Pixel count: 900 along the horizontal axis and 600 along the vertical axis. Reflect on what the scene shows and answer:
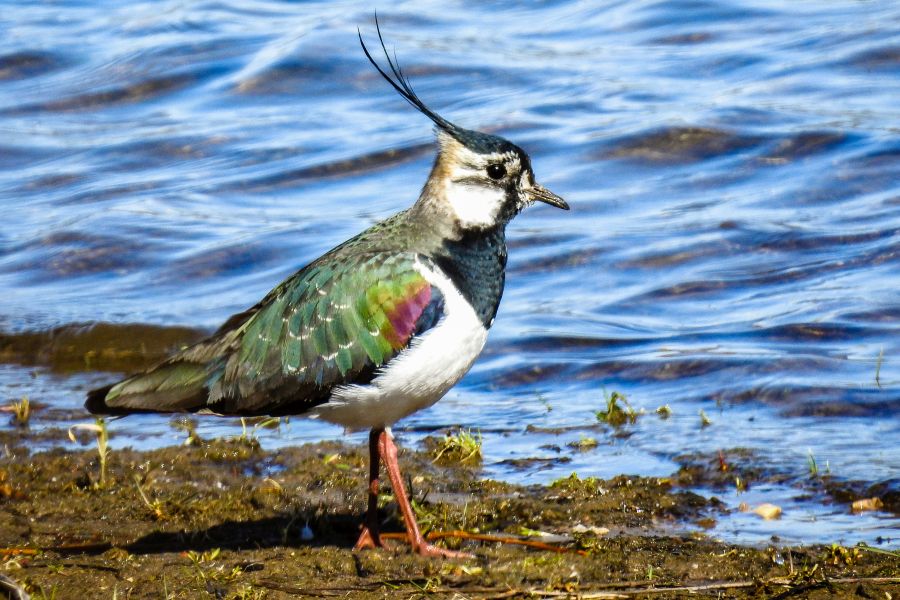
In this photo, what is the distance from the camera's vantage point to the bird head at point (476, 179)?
620cm

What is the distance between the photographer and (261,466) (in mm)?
6988

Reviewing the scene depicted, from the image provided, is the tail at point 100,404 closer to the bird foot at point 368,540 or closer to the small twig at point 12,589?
the bird foot at point 368,540

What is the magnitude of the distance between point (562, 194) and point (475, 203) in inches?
248

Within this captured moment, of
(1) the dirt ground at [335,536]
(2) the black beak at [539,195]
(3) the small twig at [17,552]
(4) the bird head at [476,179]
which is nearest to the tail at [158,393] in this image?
(1) the dirt ground at [335,536]

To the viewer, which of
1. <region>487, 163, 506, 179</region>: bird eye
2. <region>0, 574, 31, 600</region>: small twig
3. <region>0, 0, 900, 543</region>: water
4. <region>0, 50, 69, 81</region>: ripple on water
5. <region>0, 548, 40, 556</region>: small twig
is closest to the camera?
<region>0, 574, 31, 600</region>: small twig

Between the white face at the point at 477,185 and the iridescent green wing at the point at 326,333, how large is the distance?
453 mm

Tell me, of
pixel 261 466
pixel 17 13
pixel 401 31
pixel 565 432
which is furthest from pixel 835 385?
pixel 17 13

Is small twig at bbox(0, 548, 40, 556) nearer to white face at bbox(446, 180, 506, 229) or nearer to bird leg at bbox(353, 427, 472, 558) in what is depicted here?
bird leg at bbox(353, 427, 472, 558)

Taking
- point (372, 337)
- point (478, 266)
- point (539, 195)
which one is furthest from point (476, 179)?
point (372, 337)

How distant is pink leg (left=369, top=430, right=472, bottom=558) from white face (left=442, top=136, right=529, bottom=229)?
40.8 inches

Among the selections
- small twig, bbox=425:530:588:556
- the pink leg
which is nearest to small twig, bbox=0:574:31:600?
the pink leg

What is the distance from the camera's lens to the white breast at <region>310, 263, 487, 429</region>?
18.5 ft

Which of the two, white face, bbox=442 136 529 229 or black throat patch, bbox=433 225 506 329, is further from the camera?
white face, bbox=442 136 529 229

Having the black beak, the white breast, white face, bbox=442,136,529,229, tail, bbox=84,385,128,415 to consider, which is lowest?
A: tail, bbox=84,385,128,415
